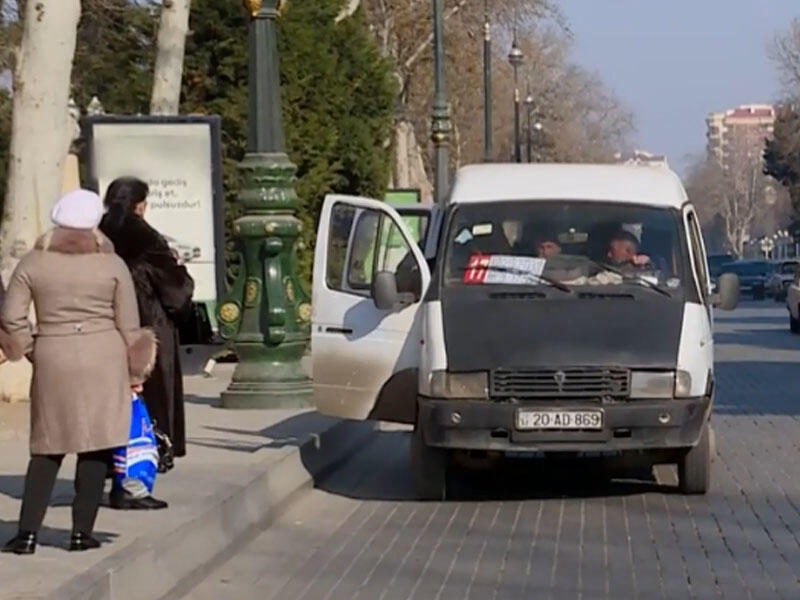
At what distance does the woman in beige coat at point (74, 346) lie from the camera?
353 inches

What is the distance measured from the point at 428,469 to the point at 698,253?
2.45 m

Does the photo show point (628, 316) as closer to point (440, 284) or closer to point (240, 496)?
point (440, 284)

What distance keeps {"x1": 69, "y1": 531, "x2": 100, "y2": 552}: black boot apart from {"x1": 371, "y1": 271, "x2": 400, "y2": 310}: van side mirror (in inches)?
150

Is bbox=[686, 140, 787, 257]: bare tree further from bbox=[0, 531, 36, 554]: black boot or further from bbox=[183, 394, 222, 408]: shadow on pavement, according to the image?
bbox=[0, 531, 36, 554]: black boot

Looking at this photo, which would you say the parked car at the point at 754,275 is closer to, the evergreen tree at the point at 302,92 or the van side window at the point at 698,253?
the evergreen tree at the point at 302,92

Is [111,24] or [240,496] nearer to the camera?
[240,496]

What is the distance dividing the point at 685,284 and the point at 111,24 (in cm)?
2437

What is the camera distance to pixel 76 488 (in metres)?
9.27

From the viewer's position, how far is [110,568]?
8.69 m

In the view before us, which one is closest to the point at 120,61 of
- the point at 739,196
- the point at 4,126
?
the point at 4,126

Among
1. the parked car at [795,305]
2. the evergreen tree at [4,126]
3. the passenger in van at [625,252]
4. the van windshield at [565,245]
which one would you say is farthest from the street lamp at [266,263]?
the parked car at [795,305]

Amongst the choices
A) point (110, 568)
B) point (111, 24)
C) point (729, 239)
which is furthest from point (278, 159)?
point (729, 239)

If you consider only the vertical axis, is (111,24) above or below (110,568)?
above

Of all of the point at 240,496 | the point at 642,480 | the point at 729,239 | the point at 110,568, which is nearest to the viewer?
the point at 110,568
